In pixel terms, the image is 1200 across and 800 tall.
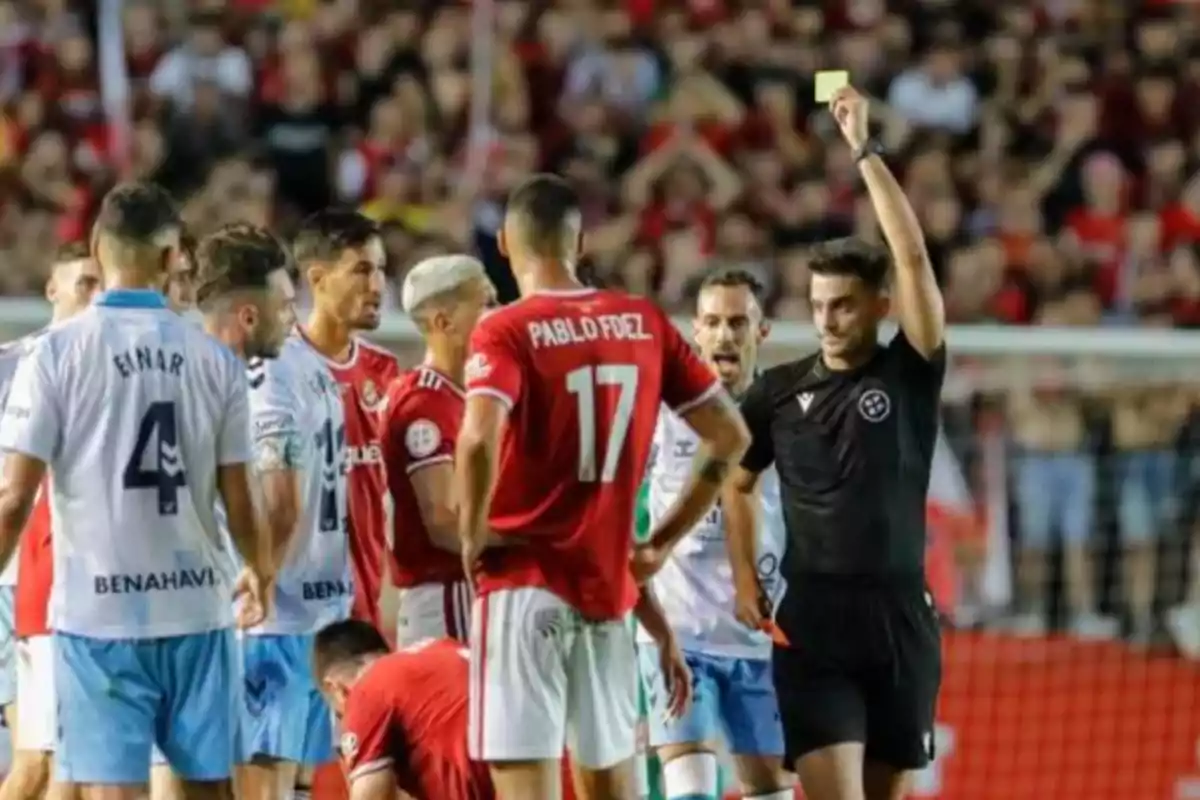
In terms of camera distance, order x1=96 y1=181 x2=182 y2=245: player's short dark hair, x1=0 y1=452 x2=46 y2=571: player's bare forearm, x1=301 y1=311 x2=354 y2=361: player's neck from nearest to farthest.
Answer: x1=0 y1=452 x2=46 y2=571: player's bare forearm
x1=96 y1=181 x2=182 y2=245: player's short dark hair
x1=301 y1=311 x2=354 y2=361: player's neck

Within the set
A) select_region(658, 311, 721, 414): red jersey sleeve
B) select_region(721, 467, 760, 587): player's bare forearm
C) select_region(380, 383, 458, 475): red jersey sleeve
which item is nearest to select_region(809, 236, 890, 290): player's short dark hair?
select_region(658, 311, 721, 414): red jersey sleeve

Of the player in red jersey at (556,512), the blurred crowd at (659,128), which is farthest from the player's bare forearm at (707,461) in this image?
the blurred crowd at (659,128)

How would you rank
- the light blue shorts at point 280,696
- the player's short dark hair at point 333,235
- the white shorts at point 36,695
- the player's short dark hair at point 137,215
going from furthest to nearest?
the player's short dark hair at point 333,235, the light blue shorts at point 280,696, the white shorts at point 36,695, the player's short dark hair at point 137,215

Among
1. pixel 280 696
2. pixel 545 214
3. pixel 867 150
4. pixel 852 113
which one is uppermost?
pixel 852 113

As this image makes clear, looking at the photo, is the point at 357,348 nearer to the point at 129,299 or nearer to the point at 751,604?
the point at 751,604

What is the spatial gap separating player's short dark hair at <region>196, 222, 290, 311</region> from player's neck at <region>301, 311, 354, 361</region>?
2.23 ft

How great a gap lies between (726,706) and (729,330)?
1.28 meters

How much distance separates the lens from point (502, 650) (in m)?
7.84

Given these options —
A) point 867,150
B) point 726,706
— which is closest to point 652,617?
point 726,706

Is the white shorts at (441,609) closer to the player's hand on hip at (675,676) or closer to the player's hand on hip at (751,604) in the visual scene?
the player's hand on hip at (675,676)

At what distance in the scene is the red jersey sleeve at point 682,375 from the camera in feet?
26.4

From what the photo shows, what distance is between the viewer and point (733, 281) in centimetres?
941

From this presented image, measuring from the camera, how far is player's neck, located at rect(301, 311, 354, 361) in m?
9.40

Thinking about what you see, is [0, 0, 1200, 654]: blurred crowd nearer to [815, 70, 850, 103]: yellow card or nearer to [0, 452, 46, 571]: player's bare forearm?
[815, 70, 850, 103]: yellow card
